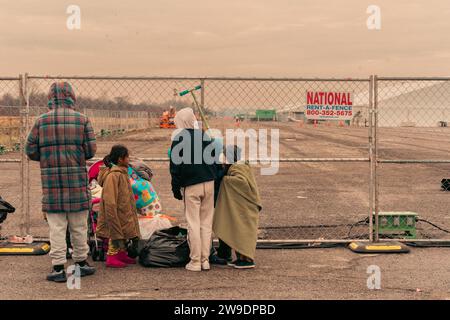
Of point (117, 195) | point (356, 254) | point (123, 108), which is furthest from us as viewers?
point (123, 108)

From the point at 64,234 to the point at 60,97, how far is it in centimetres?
148

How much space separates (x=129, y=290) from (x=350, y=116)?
362cm

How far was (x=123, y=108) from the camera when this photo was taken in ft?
28.8

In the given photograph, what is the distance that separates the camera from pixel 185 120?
21.7 feet

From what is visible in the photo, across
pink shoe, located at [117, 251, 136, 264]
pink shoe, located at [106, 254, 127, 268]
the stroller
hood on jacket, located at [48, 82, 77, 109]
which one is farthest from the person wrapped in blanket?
hood on jacket, located at [48, 82, 77, 109]

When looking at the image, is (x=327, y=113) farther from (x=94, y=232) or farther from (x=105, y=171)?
(x=94, y=232)

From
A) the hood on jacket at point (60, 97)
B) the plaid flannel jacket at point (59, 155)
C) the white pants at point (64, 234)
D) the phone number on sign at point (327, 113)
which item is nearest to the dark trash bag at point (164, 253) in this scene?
the white pants at point (64, 234)

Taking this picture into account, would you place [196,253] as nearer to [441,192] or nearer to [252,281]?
[252,281]

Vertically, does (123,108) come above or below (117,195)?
above

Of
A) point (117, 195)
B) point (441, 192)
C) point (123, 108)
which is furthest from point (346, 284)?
point (441, 192)

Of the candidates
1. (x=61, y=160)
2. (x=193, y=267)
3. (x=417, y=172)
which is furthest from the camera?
(x=417, y=172)

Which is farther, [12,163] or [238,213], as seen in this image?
[12,163]

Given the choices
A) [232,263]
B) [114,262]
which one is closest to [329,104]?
[232,263]

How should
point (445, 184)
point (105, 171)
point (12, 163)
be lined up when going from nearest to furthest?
point (105, 171) < point (445, 184) < point (12, 163)
